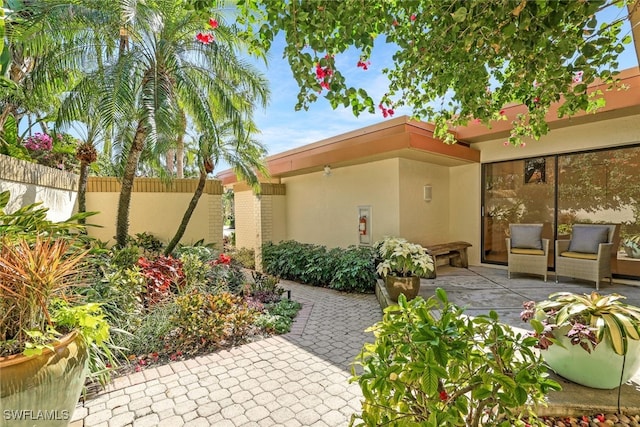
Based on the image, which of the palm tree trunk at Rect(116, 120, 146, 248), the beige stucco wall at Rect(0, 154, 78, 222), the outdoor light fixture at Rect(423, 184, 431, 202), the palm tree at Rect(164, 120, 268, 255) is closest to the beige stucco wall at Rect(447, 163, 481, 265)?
the outdoor light fixture at Rect(423, 184, 431, 202)

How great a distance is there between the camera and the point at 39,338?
1887mm

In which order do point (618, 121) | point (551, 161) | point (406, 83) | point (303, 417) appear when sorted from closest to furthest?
point (303, 417), point (406, 83), point (618, 121), point (551, 161)

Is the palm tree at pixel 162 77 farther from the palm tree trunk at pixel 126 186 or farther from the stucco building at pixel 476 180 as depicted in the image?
the stucco building at pixel 476 180

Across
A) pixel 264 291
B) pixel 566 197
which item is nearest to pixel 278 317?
pixel 264 291

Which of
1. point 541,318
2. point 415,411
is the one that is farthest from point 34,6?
point 541,318

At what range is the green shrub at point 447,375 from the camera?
130 centimetres

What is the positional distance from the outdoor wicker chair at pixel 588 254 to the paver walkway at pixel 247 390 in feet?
14.9

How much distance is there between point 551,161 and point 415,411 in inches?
297

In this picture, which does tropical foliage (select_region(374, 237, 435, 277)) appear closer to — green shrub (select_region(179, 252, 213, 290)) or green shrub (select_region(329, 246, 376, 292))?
green shrub (select_region(329, 246, 376, 292))

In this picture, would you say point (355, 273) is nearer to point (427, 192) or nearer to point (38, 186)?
point (427, 192)

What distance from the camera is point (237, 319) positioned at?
395 cm

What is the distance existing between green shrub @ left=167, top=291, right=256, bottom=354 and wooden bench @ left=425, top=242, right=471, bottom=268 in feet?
15.8

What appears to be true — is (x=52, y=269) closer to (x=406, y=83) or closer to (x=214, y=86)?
(x=406, y=83)

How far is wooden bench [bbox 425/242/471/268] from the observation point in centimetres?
697
